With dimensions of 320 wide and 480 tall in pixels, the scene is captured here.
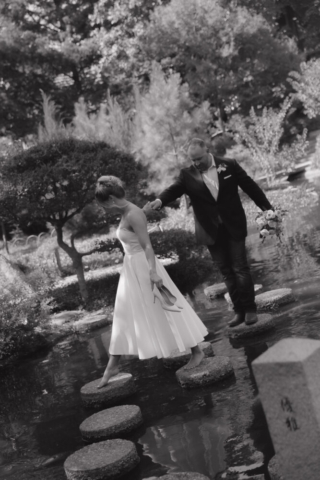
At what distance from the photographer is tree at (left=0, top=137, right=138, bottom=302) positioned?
11078 mm

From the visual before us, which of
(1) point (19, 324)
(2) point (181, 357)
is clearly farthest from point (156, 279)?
(1) point (19, 324)

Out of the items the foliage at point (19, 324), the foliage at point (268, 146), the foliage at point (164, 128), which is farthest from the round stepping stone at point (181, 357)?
the foliage at point (268, 146)

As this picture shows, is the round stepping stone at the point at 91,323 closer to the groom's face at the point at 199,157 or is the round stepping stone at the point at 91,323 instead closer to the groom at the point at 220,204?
the groom at the point at 220,204

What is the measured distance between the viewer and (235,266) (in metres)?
6.43

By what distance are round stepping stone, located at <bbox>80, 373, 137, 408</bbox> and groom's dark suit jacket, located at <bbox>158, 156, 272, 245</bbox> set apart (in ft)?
4.79

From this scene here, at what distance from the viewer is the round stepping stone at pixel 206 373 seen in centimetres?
542

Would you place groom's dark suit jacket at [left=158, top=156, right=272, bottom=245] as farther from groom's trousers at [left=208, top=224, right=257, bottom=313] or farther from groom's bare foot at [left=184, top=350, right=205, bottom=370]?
groom's bare foot at [left=184, top=350, right=205, bottom=370]

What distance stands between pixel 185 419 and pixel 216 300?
15.0 feet

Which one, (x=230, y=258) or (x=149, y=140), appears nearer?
(x=230, y=258)

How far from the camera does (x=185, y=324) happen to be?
18.3 feet

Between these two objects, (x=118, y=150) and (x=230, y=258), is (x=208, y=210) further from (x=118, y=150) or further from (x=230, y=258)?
(x=118, y=150)

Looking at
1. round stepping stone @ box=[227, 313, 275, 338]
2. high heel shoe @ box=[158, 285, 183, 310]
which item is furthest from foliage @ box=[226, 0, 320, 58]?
high heel shoe @ box=[158, 285, 183, 310]

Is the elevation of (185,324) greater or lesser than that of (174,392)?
greater

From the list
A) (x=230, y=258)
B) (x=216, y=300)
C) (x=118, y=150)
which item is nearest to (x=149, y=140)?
(x=118, y=150)
